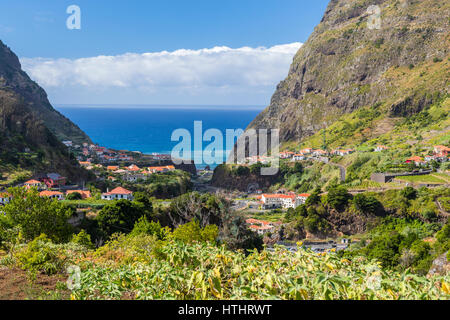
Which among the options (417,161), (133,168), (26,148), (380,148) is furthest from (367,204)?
(133,168)

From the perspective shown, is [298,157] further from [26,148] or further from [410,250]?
[410,250]

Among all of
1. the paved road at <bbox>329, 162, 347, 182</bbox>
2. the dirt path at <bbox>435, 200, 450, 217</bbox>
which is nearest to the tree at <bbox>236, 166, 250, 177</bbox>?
the paved road at <bbox>329, 162, 347, 182</bbox>

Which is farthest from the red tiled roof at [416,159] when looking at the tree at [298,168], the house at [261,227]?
the house at [261,227]

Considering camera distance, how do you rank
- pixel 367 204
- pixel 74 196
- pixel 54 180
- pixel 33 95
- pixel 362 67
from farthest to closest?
pixel 33 95 → pixel 362 67 → pixel 54 180 → pixel 367 204 → pixel 74 196

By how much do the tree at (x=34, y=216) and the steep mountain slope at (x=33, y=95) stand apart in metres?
80.6

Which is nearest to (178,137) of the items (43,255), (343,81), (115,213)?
(343,81)

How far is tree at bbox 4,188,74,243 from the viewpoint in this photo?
11234 millimetres

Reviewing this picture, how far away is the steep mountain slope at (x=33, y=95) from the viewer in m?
88.9

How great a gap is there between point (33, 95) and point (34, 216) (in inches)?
3888

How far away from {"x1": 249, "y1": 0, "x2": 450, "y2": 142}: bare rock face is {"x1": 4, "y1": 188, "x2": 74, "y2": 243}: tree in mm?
79001

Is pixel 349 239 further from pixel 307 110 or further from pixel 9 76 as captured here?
pixel 9 76

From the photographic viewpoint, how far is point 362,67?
94750mm

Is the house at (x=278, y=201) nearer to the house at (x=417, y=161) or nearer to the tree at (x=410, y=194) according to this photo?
the house at (x=417, y=161)
